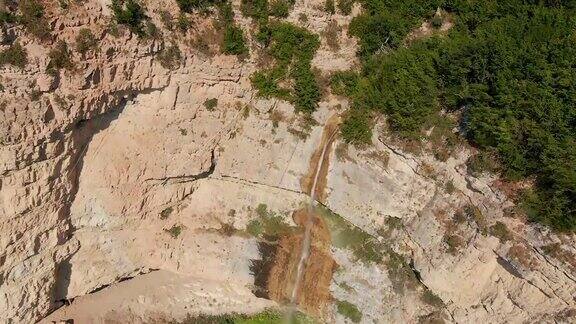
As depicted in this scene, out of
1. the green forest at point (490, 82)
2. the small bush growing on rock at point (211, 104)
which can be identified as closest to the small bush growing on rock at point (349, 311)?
the green forest at point (490, 82)

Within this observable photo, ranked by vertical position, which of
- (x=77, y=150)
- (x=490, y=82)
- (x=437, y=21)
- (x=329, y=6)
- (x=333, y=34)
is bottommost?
(x=77, y=150)

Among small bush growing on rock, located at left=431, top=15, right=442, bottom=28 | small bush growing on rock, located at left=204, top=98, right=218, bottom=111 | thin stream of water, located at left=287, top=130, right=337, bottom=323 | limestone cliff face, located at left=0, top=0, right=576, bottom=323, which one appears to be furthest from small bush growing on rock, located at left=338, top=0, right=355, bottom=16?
small bush growing on rock, located at left=204, top=98, right=218, bottom=111

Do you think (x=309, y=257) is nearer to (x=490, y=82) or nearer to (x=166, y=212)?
(x=166, y=212)

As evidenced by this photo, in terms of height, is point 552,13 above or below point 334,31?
above

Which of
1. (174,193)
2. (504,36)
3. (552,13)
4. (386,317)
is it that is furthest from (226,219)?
(552,13)

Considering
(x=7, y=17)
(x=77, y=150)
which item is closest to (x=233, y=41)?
(x=77, y=150)

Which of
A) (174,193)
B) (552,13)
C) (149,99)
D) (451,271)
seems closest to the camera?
(552,13)

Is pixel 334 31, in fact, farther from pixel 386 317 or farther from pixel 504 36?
pixel 386 317
